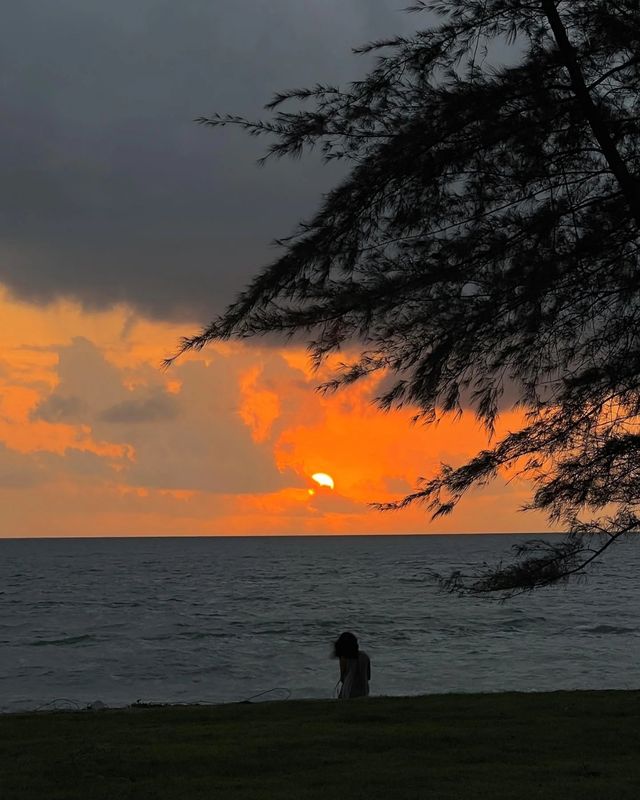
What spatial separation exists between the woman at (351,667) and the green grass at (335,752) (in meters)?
1.42

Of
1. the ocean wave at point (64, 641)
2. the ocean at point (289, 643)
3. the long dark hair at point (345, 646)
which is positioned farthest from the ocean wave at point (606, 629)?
the long dark hair at point (345, 646)

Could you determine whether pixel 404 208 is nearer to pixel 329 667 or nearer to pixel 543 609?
pixel 329 667

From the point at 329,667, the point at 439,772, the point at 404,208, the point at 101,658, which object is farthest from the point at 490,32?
the point at 101,658

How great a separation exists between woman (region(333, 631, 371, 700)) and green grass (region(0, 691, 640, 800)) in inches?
56.0

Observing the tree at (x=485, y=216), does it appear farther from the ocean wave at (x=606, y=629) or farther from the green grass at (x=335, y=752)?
the ocean wave at (x=606, y=629)

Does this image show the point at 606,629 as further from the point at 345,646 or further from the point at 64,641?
the point at 345,646

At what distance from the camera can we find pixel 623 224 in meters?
8.62

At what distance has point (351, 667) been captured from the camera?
49.1ft

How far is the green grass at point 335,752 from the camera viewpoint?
25.1ft

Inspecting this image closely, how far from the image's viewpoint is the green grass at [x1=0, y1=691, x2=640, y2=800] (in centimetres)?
765

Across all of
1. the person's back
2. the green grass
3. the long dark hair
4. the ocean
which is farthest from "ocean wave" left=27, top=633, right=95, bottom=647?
the green grass

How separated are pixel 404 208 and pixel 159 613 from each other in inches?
1796

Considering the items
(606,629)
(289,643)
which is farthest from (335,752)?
(606,629)

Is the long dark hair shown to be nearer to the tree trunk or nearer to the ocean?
the ocean
